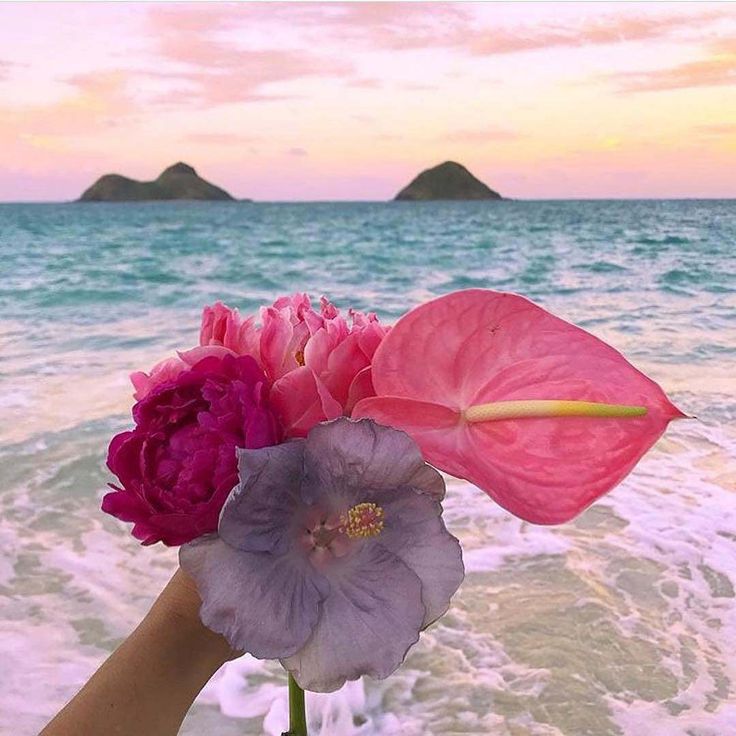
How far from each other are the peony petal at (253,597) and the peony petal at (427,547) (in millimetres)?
54

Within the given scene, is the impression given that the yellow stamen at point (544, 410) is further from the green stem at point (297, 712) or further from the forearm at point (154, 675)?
the forearm at point (154, 675)

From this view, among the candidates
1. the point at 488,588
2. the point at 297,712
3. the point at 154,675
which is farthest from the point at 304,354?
the point at 488,588

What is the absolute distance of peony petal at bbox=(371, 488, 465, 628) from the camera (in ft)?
1.89

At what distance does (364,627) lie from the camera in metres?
0.56

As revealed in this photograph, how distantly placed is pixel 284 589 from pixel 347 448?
3.6 inches

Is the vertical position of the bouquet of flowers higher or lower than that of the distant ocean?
higher

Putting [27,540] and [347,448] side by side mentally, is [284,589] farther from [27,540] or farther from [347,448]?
[27,540]

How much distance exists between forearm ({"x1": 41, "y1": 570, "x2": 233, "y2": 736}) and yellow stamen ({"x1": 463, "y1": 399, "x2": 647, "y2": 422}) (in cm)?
34

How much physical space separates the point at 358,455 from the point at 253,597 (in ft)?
0.34

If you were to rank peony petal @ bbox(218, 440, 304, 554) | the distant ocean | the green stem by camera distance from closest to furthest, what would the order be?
peony petal @ bbox(218, 440, 304, 554) < the green stem < the distant ocean

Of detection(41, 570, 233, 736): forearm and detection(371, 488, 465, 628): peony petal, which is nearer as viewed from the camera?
detection(371, 488, 465, 628): peony petal

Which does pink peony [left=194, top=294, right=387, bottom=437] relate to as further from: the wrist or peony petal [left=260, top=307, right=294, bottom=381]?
the wrist

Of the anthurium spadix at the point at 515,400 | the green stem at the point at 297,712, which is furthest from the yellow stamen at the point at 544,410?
the green stem at the point at 297,712

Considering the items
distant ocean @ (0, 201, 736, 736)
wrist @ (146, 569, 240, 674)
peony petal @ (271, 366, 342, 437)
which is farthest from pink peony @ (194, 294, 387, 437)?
distant ocean @ (0, 201, 736, 736)
